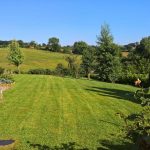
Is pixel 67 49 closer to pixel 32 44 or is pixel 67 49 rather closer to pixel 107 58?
pixel 32 44

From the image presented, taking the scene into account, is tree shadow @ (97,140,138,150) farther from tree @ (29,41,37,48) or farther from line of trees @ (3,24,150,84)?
tree @ (29,41,37,48)

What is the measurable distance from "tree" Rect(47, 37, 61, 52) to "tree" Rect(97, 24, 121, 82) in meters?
74.1

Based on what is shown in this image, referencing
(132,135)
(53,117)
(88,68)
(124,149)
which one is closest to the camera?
(132,135)

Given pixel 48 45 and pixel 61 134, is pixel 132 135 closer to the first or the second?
pixel 61 134

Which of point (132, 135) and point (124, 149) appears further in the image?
point (124, 149)

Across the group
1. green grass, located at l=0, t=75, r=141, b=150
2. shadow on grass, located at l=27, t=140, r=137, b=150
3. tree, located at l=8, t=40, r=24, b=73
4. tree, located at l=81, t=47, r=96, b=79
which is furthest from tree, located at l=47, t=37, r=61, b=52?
shadow on grass, located at l=27, t=140, r=137, b=150

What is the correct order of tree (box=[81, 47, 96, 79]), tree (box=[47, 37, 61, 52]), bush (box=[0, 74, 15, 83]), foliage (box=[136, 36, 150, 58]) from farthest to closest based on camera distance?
1. tree (box=[47, 37, 61, 52])
2. foliage (box=[136, 36, 150, 58])
3. tree (box=[81, 47, 96, 79])
4. bush (box=[0, 74, 15, 83])

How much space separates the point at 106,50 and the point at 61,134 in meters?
50.8

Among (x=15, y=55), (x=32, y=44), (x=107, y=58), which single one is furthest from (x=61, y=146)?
(x=32, y=44)

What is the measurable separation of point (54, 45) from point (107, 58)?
79.8m

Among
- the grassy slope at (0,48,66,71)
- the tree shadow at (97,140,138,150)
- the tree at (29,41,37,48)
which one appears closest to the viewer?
the tree shadow at (97,140,138,150)

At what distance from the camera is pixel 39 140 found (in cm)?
1423

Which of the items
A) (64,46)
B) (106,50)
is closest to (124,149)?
(106,50)

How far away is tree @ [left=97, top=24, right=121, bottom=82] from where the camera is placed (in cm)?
6395
